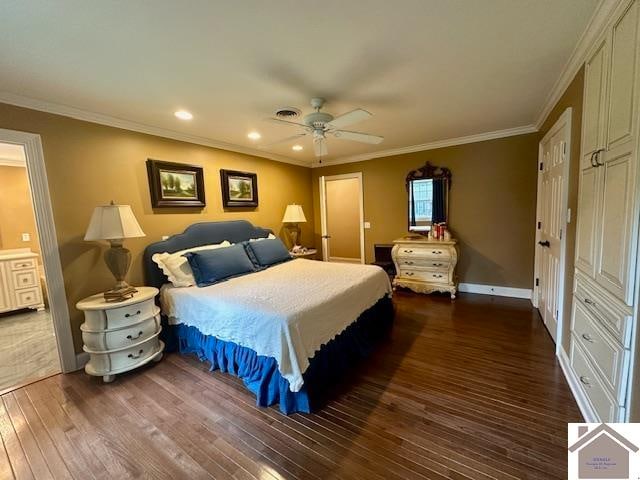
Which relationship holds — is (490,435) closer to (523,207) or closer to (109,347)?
(109,347)

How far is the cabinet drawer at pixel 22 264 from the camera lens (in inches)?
155

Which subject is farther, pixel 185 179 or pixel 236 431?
pixel 185 179

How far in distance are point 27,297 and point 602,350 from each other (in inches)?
255

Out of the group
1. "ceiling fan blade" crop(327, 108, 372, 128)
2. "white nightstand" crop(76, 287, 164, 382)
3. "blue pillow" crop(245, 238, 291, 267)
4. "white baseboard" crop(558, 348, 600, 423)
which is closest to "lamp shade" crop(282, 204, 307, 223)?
"blue pillow" crop(245, 238, 291, 267)

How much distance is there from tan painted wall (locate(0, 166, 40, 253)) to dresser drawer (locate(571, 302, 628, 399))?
663 centimetres

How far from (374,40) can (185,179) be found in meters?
2.74

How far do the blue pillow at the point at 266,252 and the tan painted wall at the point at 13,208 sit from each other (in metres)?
3.65

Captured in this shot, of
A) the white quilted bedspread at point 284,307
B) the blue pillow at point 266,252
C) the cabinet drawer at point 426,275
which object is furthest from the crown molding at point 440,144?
the white quilted bedspread at point 284,307

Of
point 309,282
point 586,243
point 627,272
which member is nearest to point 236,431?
point 309,282

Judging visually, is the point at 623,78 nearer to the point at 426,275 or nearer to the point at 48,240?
the point at 426,275

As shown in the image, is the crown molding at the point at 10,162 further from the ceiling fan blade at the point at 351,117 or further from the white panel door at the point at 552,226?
the white panel door at the point at 552,226

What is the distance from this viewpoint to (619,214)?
54.1 inches

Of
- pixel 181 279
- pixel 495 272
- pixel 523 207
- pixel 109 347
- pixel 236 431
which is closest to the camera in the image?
pixel 236 431

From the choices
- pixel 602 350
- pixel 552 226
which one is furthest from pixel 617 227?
pixel 552 226
